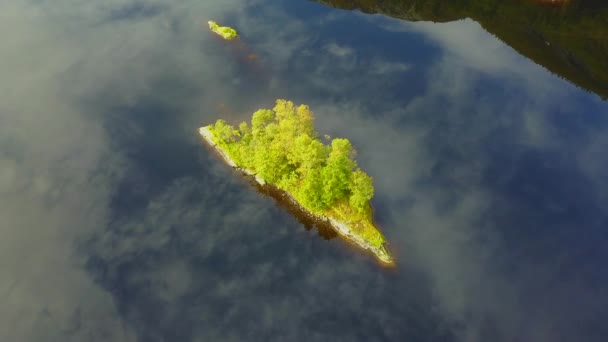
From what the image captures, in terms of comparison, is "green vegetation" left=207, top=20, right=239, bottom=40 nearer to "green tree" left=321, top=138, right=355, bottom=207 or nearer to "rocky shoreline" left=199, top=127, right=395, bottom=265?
"rocky shoreline" left=199, top=127, right=395, bottom=265

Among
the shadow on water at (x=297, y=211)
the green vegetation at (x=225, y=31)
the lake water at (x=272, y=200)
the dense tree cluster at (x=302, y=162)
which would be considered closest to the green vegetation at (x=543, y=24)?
the lake water at (x=272, y=200)

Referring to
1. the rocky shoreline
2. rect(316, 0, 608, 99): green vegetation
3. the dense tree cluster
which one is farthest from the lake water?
rect(316, 0, 608, 99): green vegetation

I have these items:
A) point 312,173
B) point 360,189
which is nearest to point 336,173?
point 312,173

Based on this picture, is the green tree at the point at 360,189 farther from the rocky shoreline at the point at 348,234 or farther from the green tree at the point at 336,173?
the rocky shoreline at the point at 348,234

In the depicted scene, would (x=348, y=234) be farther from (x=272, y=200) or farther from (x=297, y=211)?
(x=272, y=200)

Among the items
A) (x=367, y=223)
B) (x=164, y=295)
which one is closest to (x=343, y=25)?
(x=367, y=223)

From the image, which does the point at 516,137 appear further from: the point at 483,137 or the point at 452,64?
the point at 452,64
